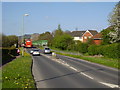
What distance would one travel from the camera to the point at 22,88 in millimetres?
10086

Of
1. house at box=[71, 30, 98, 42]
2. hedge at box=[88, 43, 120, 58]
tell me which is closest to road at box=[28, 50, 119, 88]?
hedge at box=[88, 43, 120, 58]

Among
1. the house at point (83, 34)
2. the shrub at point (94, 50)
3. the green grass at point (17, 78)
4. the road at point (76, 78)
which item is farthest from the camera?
the house at point (83, 34)

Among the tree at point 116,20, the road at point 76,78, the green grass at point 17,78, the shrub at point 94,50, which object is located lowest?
the road at point 76,78

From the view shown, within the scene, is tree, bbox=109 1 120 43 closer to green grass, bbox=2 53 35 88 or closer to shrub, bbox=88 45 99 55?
shrub, bbox=88 45 99 55

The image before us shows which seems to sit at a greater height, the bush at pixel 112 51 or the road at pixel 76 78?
the bush at pixel 112 51

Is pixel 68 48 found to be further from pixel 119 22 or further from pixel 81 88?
pixel 81 88

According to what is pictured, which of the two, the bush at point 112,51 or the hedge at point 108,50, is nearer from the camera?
the bush at point 112,51

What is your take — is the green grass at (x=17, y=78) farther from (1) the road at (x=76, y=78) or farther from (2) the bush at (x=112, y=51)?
(2) the bush at (x=112, y=51)

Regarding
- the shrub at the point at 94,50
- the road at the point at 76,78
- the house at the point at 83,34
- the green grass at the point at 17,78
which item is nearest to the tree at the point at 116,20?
the shrub at the point at 94,50

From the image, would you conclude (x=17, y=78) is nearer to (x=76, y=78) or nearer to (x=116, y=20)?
(x=76, y=78)

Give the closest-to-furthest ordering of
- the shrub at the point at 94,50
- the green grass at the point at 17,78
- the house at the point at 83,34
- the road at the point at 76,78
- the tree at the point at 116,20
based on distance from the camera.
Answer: the green grass at the point at 17,78 → the road at the point at 76,78 → the tree at the point at 116,20 → the shrub at the point at 94,50 → the house at the point at 83,34

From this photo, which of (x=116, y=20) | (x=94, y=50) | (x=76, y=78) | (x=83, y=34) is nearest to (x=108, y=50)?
(x=116, y=20)

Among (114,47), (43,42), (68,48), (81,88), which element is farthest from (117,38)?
(43,42)

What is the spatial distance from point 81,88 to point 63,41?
67.4m
